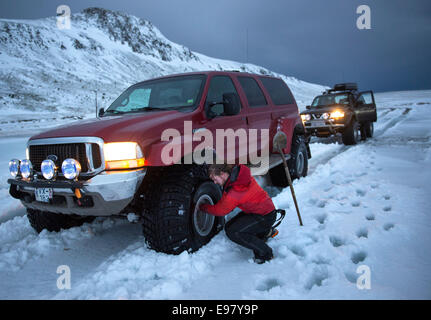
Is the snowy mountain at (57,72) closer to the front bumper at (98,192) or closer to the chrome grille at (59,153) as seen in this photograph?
the chrome grille at (59,153)

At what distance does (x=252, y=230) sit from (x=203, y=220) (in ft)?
2.09

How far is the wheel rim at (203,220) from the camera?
9.66 ft

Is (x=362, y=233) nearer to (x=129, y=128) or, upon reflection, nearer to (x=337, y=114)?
(x=129, y=128)

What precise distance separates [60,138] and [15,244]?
155 cm

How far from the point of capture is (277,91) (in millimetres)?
5348

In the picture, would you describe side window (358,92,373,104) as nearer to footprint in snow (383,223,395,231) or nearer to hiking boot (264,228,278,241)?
footprint in snow (383,223,395,231)

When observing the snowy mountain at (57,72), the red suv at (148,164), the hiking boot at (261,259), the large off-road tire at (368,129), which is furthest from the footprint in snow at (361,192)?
the snowy mountain at (57,72)

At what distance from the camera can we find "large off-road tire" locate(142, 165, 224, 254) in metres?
2.65

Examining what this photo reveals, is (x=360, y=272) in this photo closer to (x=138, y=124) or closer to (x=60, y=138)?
(x=138, y=124)

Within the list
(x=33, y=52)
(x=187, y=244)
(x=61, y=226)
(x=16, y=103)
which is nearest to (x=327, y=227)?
(x=187, y=244)

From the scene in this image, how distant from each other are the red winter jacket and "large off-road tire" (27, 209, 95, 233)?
6.54 ft

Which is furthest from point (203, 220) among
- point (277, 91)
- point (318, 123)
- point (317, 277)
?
point (318, 123)

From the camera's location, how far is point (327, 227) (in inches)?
129

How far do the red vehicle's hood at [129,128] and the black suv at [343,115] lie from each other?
7824 mm
